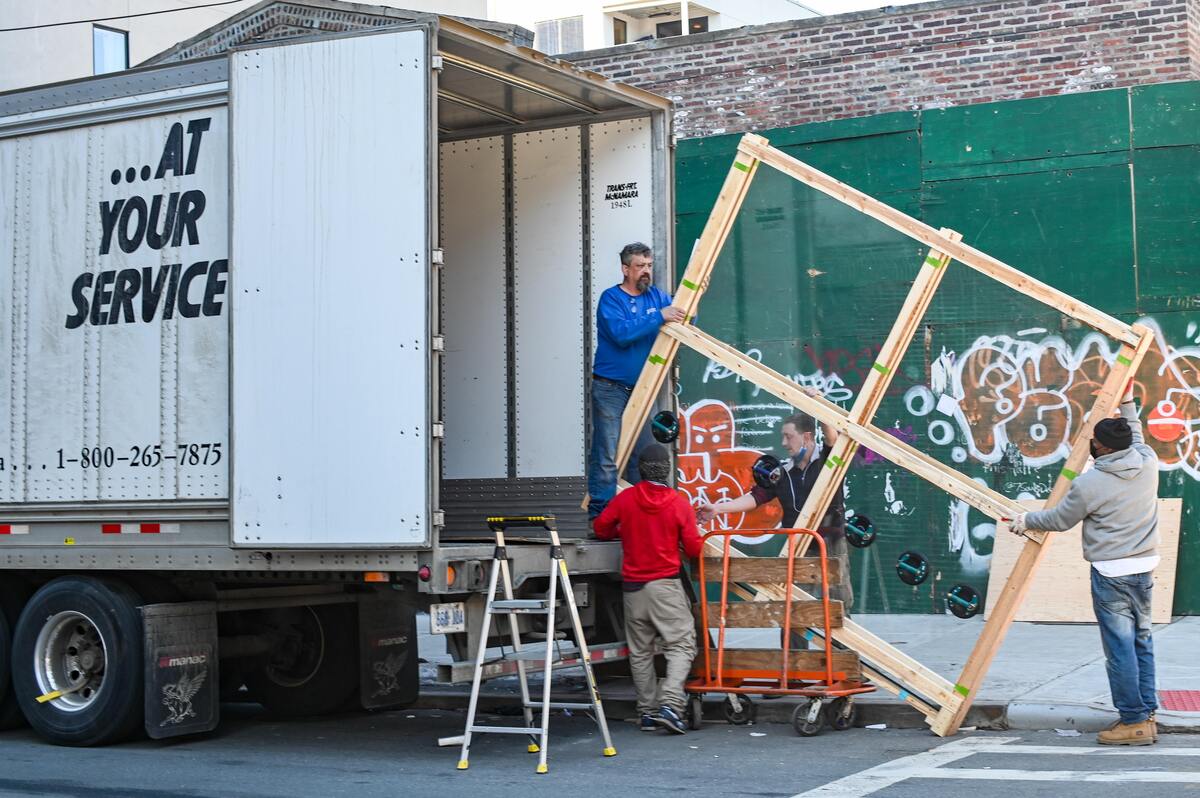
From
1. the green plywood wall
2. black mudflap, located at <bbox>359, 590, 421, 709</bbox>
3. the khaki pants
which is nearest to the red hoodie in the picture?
the khaki pants

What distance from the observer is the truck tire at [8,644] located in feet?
30.9

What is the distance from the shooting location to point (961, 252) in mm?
8953

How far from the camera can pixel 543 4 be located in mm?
40031

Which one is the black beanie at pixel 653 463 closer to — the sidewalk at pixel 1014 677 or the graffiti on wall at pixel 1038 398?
the sidewalk at pixel 1014 677

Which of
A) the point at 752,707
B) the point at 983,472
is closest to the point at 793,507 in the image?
the point at 752,707

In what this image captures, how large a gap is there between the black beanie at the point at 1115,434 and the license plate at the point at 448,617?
3.52m

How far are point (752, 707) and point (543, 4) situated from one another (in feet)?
108

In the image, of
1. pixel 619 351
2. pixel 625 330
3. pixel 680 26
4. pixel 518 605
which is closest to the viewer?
pixel 518 605

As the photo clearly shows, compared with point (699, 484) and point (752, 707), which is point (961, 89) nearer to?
point (699, 484)

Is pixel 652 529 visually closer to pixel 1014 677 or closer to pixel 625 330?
pixel 625 330

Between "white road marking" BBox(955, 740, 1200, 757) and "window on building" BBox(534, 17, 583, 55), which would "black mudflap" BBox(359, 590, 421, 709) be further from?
"window on building" BBox(534, 17, 583, 55)

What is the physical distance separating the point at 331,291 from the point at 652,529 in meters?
2.37

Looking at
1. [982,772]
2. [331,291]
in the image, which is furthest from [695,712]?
[331,291]

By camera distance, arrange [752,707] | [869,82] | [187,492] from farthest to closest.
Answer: [869,82] → [752,707] → [187,492]
